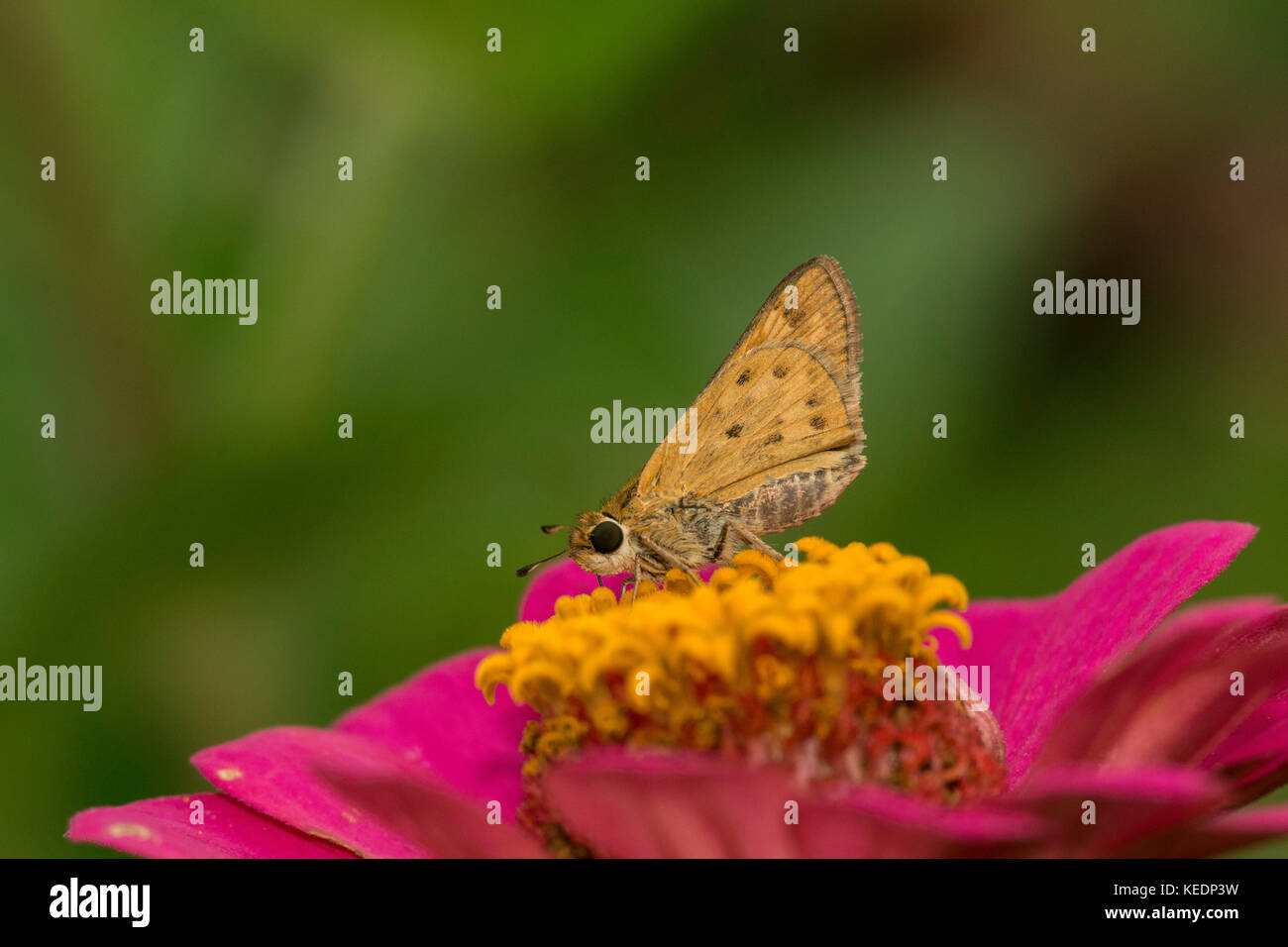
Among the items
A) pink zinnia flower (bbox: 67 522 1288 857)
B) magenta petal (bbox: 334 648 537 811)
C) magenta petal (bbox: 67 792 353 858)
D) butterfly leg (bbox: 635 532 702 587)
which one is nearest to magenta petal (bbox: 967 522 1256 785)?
pink zinnia flower (bbox: 67 522 1288 857)

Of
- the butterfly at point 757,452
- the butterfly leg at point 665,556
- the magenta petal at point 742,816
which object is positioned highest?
the butterfly at point 757,452

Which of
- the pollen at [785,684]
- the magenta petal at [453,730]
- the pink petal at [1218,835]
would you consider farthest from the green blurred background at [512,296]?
the pink petal at [1218,835]

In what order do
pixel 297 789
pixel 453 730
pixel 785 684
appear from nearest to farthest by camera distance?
pixel 785 684
pixel 297 789
pixel 453 730

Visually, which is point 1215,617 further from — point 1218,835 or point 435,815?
point 435,815

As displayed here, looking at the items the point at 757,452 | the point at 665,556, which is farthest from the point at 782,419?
the point at 665,556

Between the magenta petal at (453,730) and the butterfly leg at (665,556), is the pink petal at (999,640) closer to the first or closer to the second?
the butterfly leg at (665,556)
